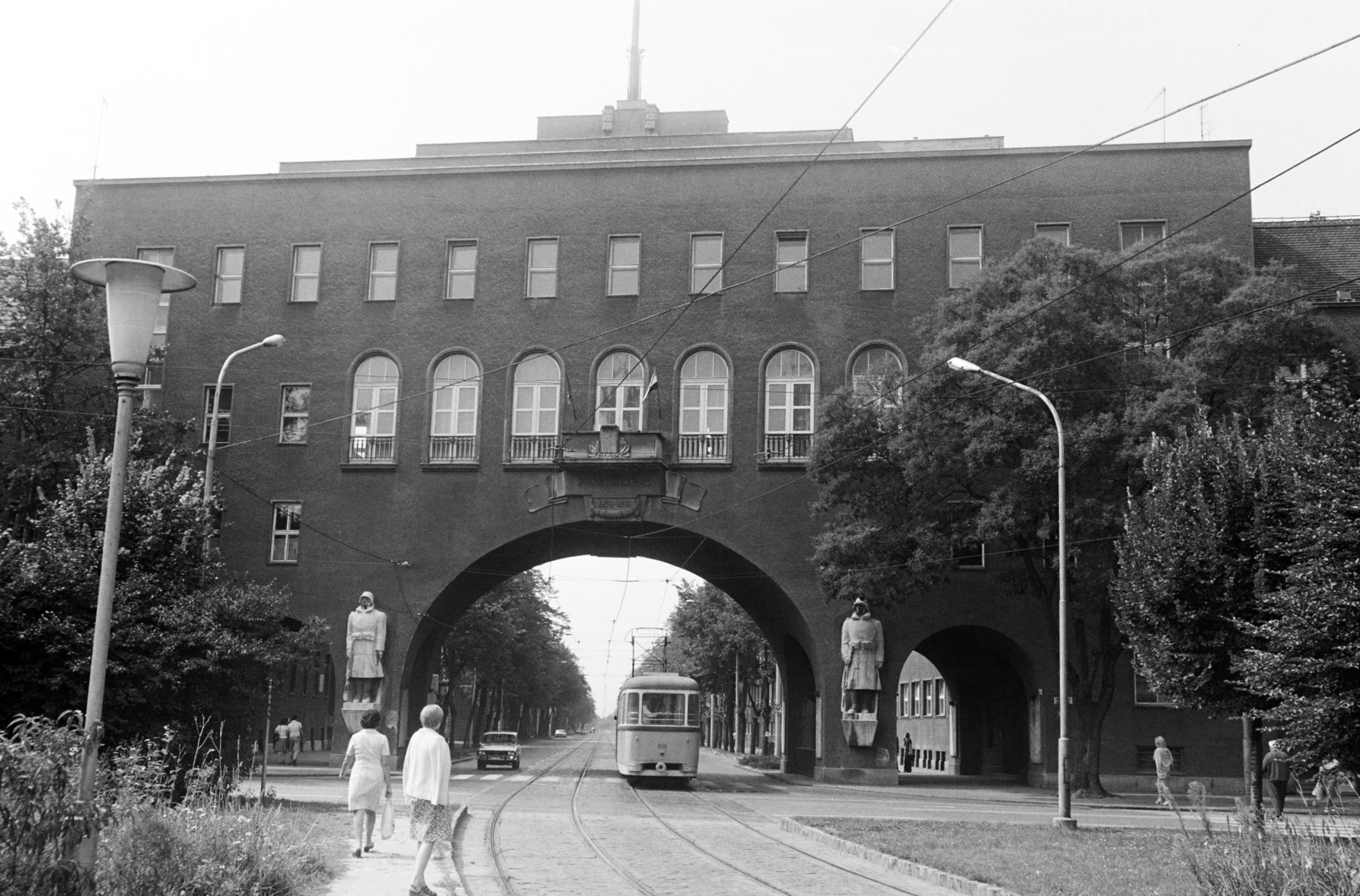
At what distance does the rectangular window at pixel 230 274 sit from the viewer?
1737 inches

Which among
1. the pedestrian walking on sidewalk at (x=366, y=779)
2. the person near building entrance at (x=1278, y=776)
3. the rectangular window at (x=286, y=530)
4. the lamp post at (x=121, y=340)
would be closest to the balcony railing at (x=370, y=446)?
the rectangular window at (x=286, y=530)

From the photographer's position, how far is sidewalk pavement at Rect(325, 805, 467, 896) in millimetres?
12883

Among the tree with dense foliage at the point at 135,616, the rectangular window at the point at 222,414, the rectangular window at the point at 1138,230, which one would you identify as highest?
the rectangular window at the point at 1138,230

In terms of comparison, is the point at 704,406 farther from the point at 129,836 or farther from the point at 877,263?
the point at 129,836

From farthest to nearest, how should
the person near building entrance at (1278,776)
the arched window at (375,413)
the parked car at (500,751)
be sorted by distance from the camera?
the parked car at (500,751), the arched window at (375,413), the person near building entrance at (1278,776)

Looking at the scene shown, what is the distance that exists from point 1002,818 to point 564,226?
23525 mm

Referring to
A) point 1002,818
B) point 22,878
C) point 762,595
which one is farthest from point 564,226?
point 22,878

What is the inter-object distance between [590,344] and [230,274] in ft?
38.5

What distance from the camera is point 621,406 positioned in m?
42.0

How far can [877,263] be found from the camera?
41.9 metres

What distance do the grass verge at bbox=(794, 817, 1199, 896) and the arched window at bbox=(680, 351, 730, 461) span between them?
17.9 m

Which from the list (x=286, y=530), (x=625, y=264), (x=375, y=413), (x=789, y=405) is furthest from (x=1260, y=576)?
(x=286, y=530)

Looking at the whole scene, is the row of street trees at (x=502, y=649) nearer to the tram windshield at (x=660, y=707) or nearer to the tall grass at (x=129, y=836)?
the tram windshield at (x=660, y=707)

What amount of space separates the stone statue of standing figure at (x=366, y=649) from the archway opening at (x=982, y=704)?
14.9m
